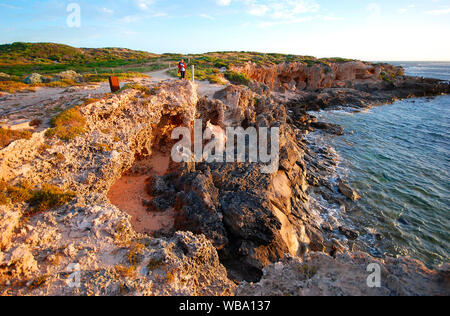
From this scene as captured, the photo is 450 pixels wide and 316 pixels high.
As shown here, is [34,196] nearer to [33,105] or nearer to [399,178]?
[33,105]

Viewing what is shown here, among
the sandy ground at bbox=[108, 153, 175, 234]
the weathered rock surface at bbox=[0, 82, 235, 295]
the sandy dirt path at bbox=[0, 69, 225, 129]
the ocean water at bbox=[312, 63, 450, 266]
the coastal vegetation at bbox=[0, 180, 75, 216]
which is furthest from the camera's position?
the ocean water at bbox=[312, 63, 450, 266]

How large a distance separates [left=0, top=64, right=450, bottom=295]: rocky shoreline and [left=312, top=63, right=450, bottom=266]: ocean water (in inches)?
85.4

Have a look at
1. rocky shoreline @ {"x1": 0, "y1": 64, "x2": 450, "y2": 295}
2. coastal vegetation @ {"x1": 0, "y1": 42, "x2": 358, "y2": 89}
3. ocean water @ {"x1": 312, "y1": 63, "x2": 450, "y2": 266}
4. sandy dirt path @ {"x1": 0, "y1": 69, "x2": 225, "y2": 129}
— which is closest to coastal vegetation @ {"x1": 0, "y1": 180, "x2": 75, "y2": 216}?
rocky shoreline @ {"x1": 0, "y1": 64, "x2": 450, "y2": 295}

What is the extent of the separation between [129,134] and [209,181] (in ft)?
17.9

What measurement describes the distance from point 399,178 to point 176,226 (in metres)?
20.8

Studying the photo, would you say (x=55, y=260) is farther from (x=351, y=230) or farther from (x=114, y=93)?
(x=351, y=230)

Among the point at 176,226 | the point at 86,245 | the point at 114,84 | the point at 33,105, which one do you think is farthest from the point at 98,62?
the point at 86,245

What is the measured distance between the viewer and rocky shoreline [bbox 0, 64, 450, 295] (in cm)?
486

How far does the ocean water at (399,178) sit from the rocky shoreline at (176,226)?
2170mm

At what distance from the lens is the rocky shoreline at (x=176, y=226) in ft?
16.0

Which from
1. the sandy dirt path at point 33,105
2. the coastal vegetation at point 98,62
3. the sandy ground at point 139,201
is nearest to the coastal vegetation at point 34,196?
the sandy ground at point 139,201

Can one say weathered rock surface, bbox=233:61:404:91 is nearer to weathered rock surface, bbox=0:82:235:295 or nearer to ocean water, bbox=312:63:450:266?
ocean water, bbox=312:63:450:266

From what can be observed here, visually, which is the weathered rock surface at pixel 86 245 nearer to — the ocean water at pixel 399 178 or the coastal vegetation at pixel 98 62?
the ocean water at pixel 399 178

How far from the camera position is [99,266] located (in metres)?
5.38
